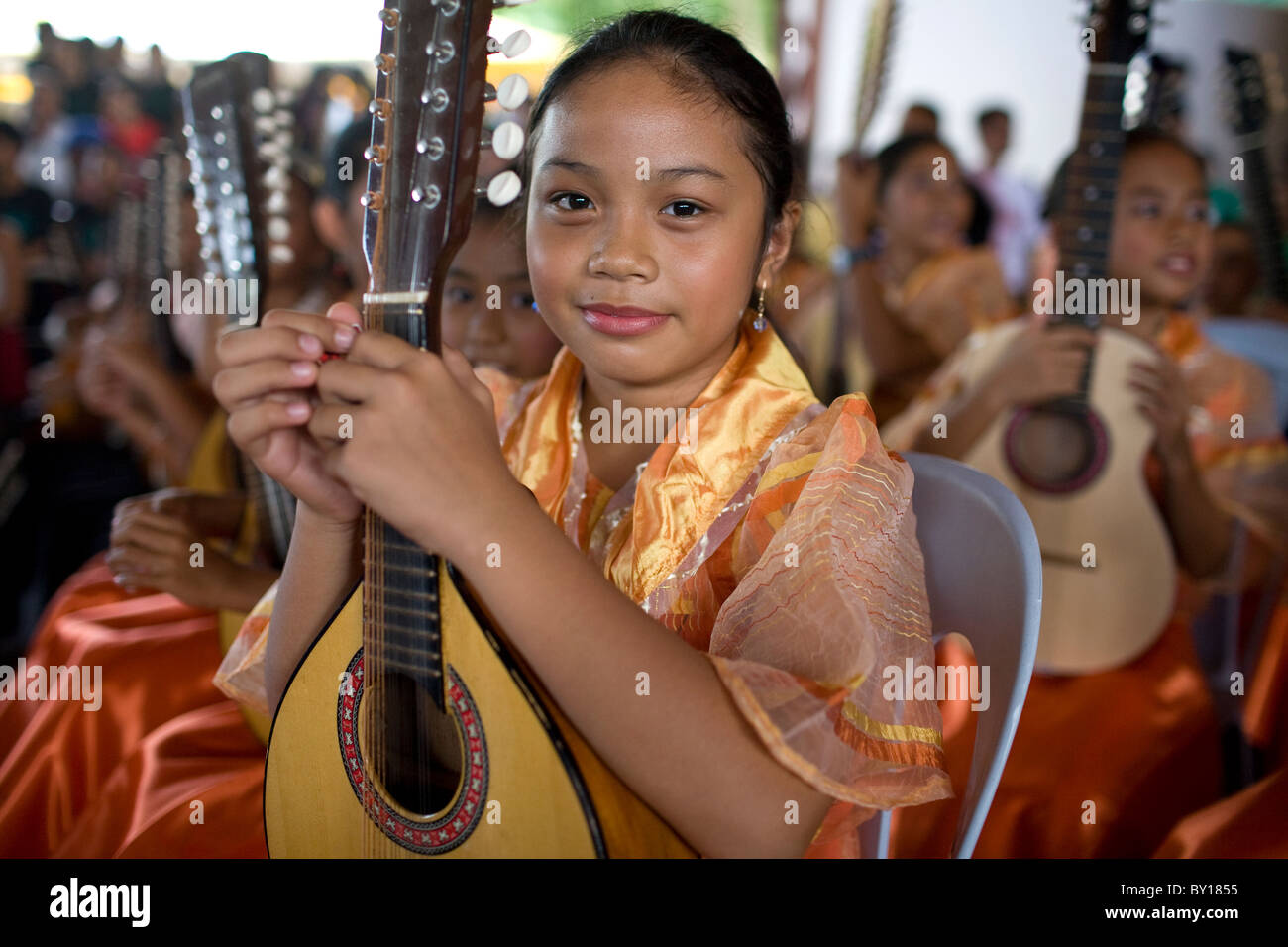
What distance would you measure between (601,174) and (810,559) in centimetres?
42

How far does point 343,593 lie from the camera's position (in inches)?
37.5

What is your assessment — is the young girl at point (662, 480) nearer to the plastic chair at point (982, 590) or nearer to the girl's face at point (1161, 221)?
the plastic chair at point (982, 590)

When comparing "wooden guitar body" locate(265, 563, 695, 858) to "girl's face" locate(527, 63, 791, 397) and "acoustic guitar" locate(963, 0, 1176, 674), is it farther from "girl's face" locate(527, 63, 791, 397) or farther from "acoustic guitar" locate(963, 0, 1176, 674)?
"acoustic guitar" locate(963, 0, 1176, 674)

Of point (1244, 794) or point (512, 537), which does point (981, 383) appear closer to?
point (1244, 794)

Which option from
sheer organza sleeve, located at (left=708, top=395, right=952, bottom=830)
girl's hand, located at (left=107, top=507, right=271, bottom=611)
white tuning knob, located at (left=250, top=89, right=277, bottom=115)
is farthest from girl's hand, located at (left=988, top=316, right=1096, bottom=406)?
white tuning knob, located at (left=250, top=89, right=277, bottom=115)

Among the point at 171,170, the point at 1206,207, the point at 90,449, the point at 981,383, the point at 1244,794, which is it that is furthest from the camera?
the point at 90,449

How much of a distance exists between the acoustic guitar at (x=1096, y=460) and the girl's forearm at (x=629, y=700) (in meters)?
1.16

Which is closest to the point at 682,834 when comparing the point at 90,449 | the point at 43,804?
Answer: the point at 43,804

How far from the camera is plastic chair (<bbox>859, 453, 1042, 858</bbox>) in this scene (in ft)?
3.14

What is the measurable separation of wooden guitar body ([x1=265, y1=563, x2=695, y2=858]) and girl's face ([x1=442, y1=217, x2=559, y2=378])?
0.92 m

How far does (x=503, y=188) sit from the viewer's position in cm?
91

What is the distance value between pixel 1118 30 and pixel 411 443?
168cm

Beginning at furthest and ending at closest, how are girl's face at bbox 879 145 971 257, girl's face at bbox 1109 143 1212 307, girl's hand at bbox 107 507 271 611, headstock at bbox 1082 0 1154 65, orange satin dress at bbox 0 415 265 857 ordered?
girl's face at bbox 879 145 971 257, girl's face at bbox 1109 143 1212 307, headstock at bbox 1082 0 1154 65, girl's hand at bbox 107 507 271 611, orange satin dress at bbox 0 415 265 857

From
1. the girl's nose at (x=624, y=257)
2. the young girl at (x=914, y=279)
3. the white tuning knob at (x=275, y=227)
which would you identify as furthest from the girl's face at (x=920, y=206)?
the girl's nose at (x=624, y=257)
